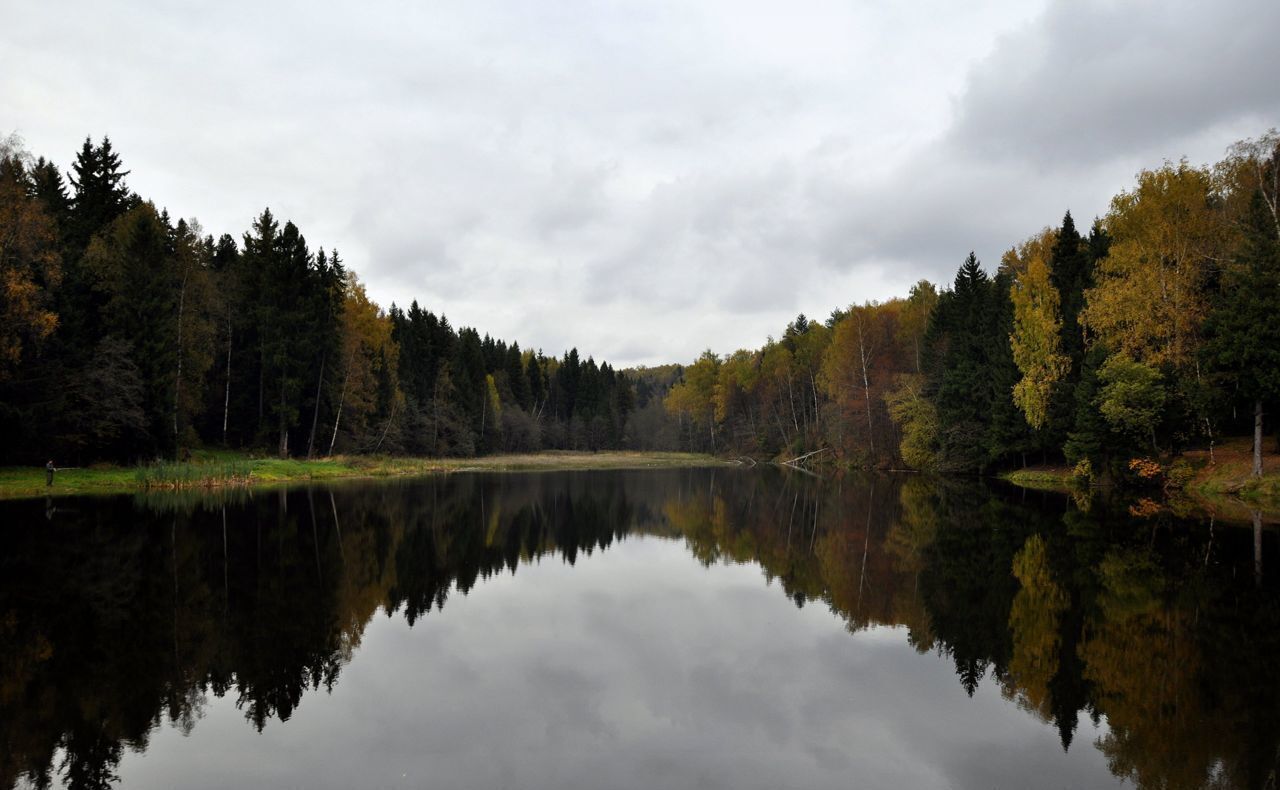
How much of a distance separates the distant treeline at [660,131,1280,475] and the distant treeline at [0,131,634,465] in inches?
1620

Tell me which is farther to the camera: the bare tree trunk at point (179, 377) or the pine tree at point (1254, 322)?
the bare tree trunk at point (179, 377)

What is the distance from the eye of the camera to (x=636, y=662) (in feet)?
31.7

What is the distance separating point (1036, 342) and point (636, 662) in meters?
40.9

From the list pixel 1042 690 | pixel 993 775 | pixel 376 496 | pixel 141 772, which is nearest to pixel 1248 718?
pixel 1042 690

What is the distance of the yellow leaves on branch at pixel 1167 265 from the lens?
3248 cm

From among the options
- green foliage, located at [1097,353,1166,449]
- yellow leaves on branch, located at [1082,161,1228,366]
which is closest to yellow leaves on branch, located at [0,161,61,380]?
green foliage, located at [1097,353,1166,449]

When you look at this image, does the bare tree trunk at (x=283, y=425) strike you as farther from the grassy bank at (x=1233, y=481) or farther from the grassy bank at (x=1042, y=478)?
the grassy bank at (x=1233, y=481)

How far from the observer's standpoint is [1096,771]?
6203 mm

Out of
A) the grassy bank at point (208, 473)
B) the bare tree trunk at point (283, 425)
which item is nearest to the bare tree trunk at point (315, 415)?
the bare tree trunk at point (283, 425)

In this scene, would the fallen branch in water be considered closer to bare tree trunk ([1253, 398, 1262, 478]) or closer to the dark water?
bare tree trunk ([1253, 398, 1262, 478])

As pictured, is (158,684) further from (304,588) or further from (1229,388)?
(1229,388)

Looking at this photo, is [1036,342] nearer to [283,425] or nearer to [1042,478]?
[1042,478]

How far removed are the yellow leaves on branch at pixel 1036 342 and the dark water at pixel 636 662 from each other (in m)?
22.8

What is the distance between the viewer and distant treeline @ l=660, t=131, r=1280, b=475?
29.2 m
